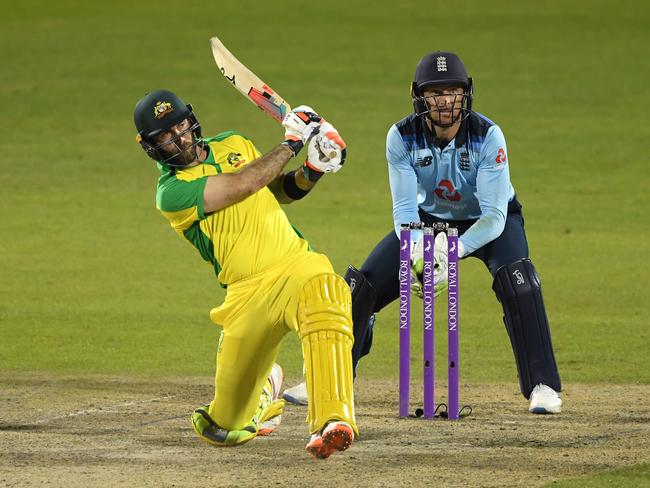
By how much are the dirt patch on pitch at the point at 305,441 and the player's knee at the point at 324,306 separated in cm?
61

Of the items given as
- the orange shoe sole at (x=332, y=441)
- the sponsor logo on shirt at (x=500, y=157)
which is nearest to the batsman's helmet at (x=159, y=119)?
the orange shoe sole at (x=332, y=441)

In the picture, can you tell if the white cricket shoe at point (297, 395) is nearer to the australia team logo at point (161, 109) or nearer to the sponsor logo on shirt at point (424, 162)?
the sponsor logo on shirt at point (424, 162)

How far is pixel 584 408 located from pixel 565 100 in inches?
450

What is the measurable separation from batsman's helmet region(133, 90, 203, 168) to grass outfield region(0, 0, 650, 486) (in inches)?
94.0

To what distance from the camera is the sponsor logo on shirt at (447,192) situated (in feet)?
24.2

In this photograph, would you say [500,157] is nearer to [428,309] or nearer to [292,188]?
[428,309]

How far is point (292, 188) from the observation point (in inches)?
262

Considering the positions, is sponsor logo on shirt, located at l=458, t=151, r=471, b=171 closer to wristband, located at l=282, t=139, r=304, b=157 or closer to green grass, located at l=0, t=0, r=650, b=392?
wristband, located at l=282, t=139, r=304, b=157

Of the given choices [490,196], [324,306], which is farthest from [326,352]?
[490,196]

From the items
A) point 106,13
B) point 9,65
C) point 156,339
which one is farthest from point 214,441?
point 106,13

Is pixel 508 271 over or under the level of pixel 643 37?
under

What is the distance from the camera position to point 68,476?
5.96m

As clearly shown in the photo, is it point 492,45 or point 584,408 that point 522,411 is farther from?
point 492,45

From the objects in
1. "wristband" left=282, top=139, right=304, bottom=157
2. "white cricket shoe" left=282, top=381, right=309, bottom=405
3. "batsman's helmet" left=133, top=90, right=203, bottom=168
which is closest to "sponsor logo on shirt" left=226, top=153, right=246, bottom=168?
"batsman's helmet" left=133, top=90, right=203, bottom=168
